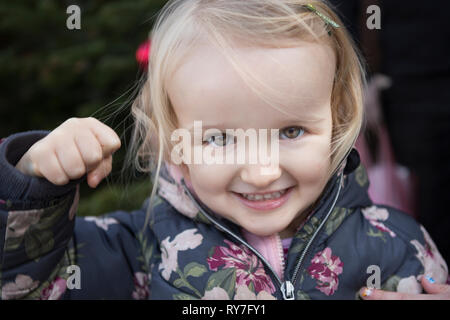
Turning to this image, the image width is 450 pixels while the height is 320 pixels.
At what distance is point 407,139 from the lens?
2.12m

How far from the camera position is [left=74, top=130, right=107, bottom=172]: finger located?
3.47 feet

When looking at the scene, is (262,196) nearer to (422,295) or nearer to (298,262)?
(298,262)

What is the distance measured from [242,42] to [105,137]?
34 centimetres

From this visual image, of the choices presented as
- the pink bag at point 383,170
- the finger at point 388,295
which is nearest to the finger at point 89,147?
the finger at point 388,295

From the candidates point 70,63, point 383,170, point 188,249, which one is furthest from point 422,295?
point 70,63

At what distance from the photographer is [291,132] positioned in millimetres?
1084

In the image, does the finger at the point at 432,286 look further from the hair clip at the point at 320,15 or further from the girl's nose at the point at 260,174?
the hair clip at the point at 320,15

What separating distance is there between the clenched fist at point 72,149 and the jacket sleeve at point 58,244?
1.6 inches

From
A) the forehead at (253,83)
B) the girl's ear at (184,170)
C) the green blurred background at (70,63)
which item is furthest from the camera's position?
the green blurred background at (70,63)

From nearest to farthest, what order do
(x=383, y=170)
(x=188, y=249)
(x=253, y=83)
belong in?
(x=253, y=83) → (x=188, y=249) → (x=383, y=170)

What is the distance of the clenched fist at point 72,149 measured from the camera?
106 cm

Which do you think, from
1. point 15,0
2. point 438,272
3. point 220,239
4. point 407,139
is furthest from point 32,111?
point 438,272
